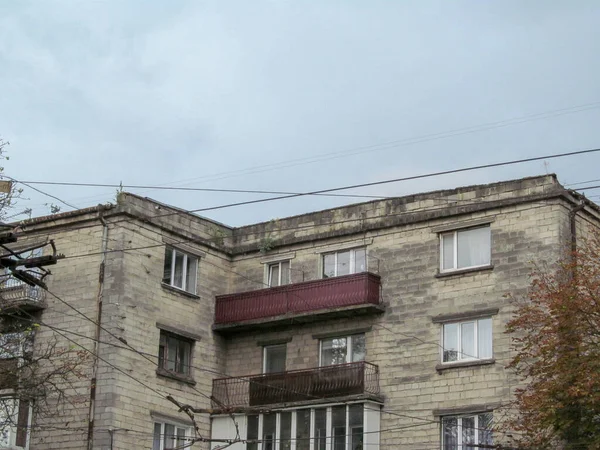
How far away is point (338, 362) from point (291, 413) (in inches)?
85.0

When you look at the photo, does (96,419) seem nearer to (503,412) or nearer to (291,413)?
(291,413)

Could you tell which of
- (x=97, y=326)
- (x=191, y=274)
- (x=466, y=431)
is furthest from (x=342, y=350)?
(x=97, y=326)

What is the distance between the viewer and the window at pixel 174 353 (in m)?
37.5

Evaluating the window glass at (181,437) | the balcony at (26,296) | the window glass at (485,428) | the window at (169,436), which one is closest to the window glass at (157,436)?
the window at (169,436)

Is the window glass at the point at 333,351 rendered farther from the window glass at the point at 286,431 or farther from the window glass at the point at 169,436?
the window glass at the point at 169,436

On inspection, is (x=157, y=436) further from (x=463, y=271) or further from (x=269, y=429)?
(x=463, y=271)

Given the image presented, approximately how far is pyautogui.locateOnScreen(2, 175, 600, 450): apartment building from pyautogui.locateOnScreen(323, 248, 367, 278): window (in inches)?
2.7

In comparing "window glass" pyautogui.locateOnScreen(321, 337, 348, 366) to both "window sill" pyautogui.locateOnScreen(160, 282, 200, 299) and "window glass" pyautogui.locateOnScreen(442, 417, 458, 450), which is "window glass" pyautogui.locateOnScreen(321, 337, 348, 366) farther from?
"window sill" pyautogui.locateOnScreen(160, 282, 200, 299)

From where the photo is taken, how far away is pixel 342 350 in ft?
123

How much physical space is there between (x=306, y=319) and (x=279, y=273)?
99.4 inches

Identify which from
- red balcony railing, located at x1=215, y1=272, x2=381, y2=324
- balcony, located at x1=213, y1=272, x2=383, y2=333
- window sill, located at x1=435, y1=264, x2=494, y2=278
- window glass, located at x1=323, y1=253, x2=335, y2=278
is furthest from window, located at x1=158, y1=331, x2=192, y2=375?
window sill, located at x1=435, y1=264, x2=494, y2=278

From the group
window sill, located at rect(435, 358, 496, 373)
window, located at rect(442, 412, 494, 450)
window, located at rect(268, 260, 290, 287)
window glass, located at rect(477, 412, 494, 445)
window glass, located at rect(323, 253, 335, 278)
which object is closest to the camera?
window glass, located at rect(477, 412, 494, 445)

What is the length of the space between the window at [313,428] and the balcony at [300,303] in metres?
2.94

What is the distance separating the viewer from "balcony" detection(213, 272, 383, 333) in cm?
3650
